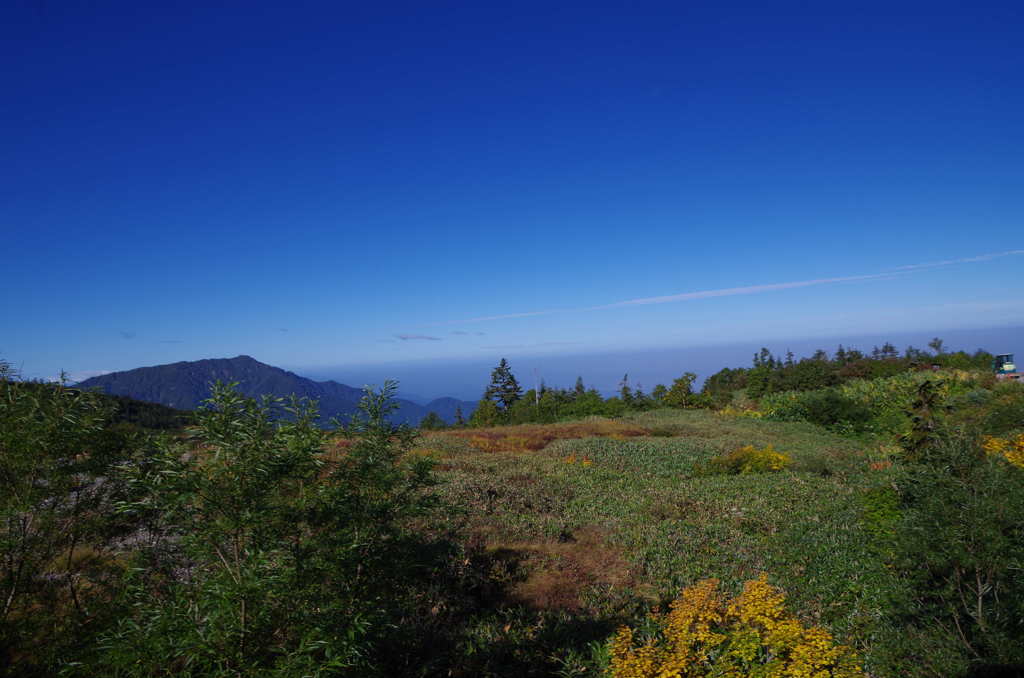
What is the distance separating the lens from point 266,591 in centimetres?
316

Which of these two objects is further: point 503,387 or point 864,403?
point 503,387

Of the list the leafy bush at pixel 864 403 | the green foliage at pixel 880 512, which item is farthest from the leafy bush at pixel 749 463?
the leafy bush at pixel 864 403

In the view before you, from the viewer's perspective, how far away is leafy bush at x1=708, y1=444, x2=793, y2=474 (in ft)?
56.9

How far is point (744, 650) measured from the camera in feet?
16.3

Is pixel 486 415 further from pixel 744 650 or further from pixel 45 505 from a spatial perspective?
pixel 45 505

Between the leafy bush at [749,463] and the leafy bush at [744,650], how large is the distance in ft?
40.9

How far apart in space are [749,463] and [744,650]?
14.2 metres

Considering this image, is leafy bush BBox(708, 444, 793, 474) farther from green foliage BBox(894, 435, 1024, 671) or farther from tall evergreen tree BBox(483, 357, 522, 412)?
tall evergreen tree BBox(483, 357, 522, 412)

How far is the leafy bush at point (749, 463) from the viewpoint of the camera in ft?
56.9

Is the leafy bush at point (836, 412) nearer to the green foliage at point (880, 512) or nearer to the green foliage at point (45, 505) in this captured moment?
the green foliage at point (880, 512)

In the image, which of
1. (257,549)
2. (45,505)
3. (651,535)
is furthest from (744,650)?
(45,505)

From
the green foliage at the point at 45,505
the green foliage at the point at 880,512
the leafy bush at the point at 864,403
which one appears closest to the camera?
the green foliage at the point at 45,505

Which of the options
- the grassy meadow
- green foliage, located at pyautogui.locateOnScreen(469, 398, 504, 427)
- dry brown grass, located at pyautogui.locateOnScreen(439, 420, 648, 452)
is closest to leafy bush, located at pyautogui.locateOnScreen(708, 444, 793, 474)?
the grassy meadow

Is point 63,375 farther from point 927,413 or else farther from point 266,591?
point 927,413
